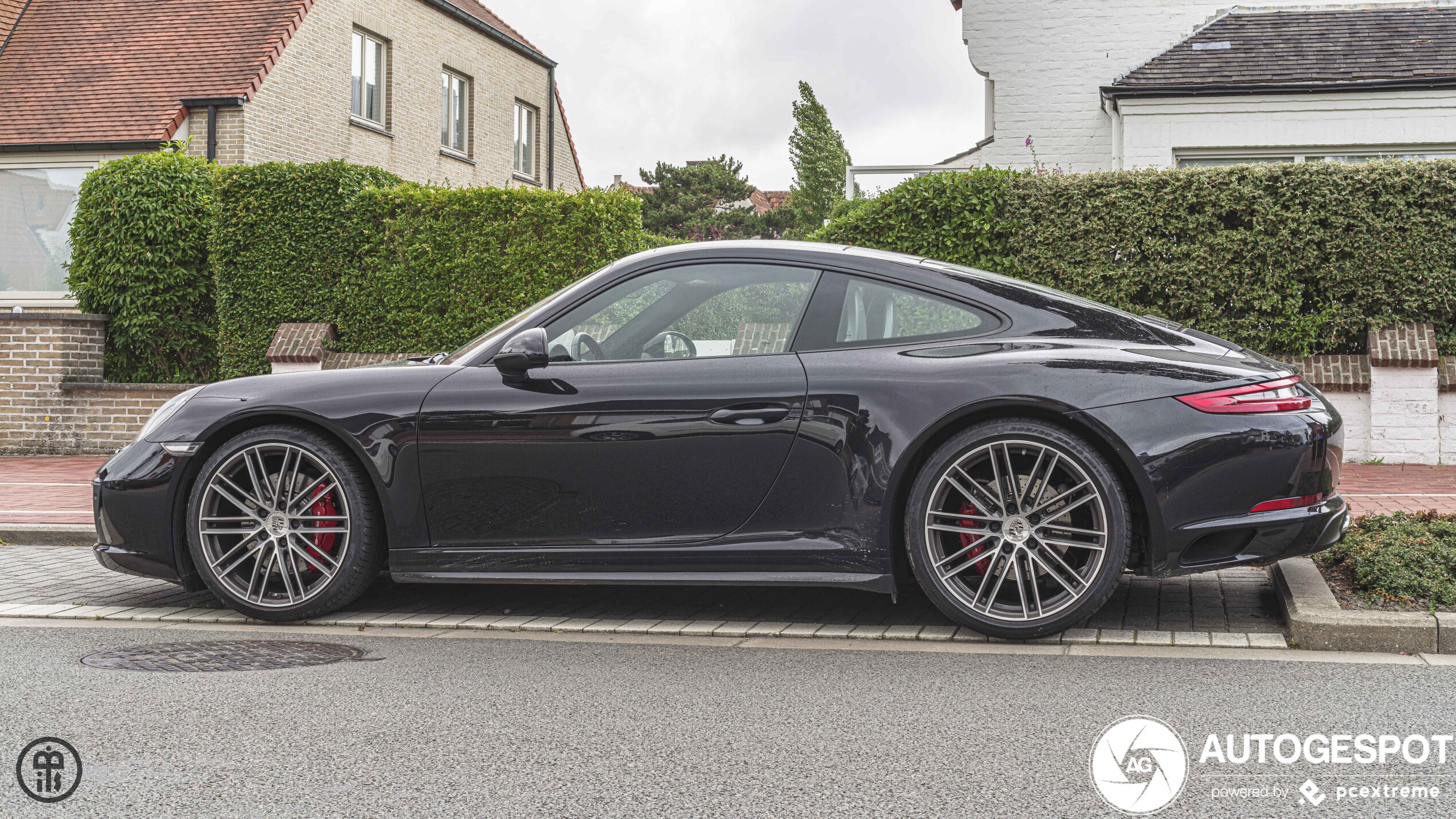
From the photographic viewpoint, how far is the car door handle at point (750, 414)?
4.96 meters

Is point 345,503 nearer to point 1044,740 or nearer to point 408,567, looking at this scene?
point 408,567

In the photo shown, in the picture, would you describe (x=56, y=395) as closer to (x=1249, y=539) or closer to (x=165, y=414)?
(x=165, y=414)

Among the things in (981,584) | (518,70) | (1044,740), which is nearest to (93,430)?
(981,584)

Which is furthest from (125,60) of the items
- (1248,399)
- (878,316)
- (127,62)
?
(1248,399)

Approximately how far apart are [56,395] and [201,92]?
6.81 m

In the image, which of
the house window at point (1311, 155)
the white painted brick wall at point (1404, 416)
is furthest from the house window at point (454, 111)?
the white painted brick wall at point (1404, 416)

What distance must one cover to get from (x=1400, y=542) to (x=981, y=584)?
1932 millimetres

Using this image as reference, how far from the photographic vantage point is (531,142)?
2795 centimetres

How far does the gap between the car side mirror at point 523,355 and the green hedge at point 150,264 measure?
9.58m

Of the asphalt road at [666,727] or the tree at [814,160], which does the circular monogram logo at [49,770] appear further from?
the tree at [814,160]

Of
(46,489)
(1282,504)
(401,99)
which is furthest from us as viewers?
(401,99)

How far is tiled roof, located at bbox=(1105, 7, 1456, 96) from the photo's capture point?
16.5 m

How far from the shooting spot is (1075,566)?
4883 mm

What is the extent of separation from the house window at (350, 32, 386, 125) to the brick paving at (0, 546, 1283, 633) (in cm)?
1657
